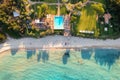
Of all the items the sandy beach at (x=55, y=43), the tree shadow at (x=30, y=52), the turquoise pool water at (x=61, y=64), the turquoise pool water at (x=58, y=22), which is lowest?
the turquoise pool water at (x=61, y=64)

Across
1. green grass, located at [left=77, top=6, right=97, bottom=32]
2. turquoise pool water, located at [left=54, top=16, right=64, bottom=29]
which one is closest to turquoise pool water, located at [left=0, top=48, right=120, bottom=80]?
green grass, located at [left=77, top=6, right=97, bottom=32]

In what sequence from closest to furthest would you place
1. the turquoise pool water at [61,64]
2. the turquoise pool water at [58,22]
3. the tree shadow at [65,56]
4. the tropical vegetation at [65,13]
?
the tropical vegetation at [65,13], the turquoise pool water at [58,22], the turquoise pool water at [61,64], the tree shadow at [65,56]

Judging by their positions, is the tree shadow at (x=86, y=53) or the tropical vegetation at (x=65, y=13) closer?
the tropical vegetation at (x=65, y=13)

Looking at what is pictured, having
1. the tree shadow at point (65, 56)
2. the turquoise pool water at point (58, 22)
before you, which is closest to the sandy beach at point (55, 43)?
the tree shadow at point (65, 56)

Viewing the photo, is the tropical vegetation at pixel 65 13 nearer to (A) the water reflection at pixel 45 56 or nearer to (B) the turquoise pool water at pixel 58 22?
(B) the turquoise pool water at pixel 58 22

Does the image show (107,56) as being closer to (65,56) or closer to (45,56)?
Result: (65,56)

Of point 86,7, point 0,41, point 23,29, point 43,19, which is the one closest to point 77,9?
point 86,7

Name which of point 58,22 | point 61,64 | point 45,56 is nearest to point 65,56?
point 61,64

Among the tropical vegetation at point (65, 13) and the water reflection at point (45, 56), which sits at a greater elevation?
the tropical vegetation at point (65, 13)
